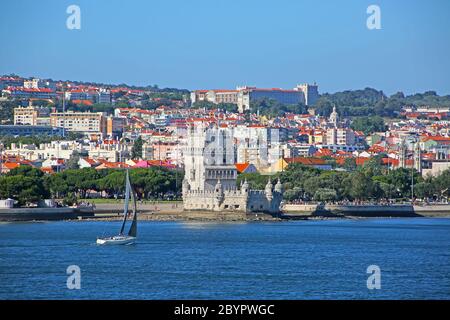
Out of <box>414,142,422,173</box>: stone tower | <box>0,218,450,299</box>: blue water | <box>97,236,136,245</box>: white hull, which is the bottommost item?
<box>0,218,450,299</box>: blue water

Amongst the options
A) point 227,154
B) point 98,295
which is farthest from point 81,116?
point 98,295

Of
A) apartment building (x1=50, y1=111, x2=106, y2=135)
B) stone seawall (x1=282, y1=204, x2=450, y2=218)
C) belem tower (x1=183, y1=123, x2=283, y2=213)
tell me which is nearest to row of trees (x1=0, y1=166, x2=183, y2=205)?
belem tower (x1=183, y1=123, x2=283, y2=213)

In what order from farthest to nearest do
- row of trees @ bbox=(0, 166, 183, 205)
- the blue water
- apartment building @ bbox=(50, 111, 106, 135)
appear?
apartment building @ bbox=(50, 111, 106, 135) → row of trees @ bbox=(0, 166, 183, 205) → the blue water

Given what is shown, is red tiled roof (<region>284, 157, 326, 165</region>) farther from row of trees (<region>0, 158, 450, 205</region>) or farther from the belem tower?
the belem tower

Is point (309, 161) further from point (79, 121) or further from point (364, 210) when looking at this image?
point (79, 121)

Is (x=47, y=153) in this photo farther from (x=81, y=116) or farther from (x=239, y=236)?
(x=239, y=236)

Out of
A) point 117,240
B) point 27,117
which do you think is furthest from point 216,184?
point 27,117

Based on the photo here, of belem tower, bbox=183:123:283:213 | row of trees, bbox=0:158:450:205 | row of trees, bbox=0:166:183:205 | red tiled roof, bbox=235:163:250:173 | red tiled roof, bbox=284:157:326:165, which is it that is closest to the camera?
belem tower, bbox=183:123:283:213
